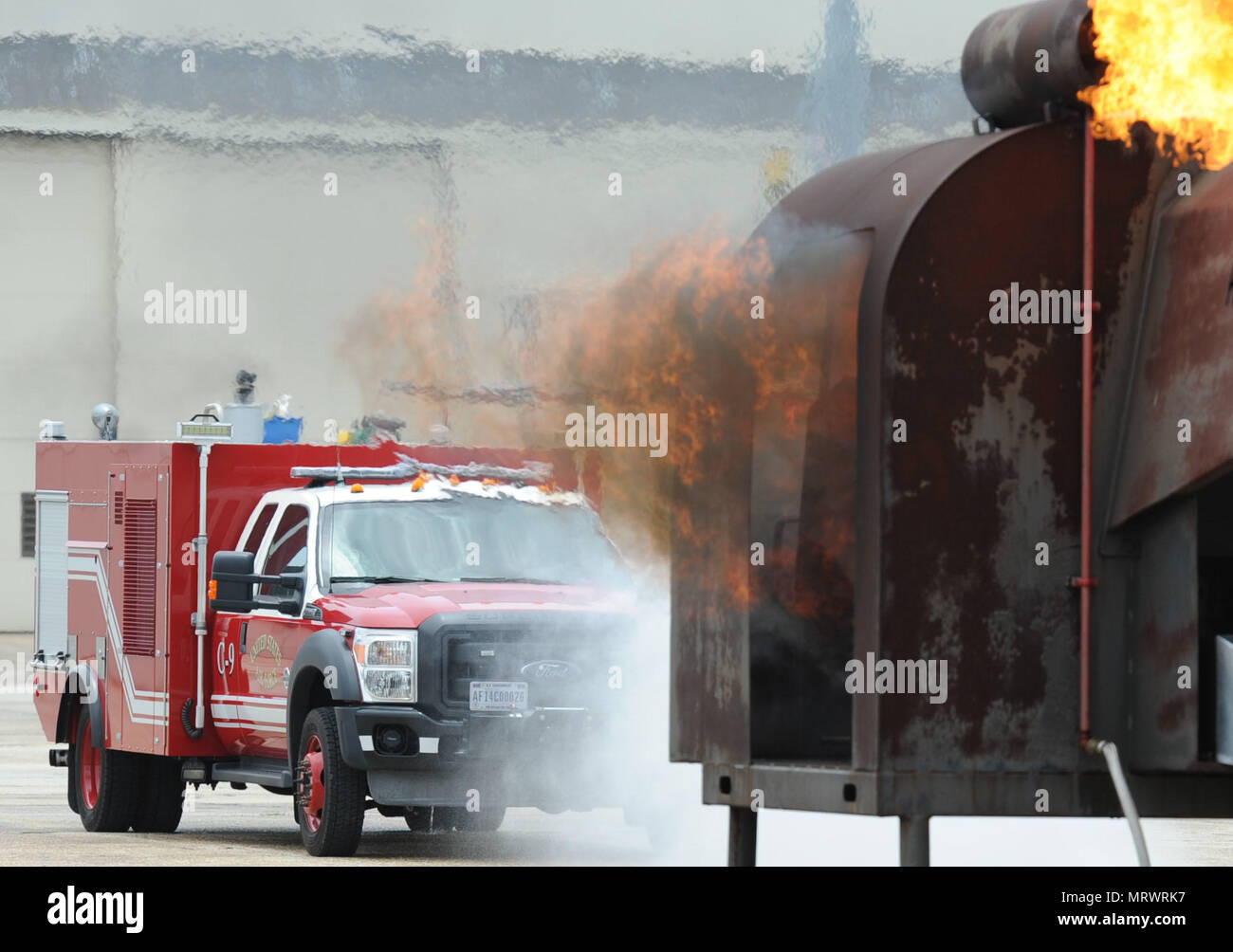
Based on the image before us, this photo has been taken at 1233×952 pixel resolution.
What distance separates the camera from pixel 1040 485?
9219mm

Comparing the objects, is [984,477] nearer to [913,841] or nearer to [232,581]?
[913,841]

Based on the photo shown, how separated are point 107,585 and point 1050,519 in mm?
10088

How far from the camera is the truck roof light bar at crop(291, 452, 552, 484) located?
16500 millimetres

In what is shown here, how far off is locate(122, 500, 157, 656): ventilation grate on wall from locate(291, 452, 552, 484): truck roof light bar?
3.50ft

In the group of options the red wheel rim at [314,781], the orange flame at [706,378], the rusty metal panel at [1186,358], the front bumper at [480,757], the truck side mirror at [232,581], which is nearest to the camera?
the rusty metal panel at [1186,358]

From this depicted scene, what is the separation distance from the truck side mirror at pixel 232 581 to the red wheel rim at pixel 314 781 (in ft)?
3.33

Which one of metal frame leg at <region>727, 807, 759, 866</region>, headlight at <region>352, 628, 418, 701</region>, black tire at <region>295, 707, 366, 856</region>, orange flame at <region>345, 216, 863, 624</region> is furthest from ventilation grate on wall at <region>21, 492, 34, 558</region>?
metal frame leg at <region>727, 807, 759, 866</region>

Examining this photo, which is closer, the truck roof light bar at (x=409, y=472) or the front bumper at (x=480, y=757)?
the front bumper at (x=480, y=757)

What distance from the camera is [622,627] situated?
15523 mm

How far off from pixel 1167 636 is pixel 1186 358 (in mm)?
946

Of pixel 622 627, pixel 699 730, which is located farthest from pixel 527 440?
pixel 699 730

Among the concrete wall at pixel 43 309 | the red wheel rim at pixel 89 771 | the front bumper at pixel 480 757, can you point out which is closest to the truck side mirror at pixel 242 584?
the front bumper at pixel 480 757

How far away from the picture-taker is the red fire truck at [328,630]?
15242 millimetres

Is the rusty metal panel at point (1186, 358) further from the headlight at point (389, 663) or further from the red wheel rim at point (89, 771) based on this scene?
the red wheel rim at point (89, 771)
